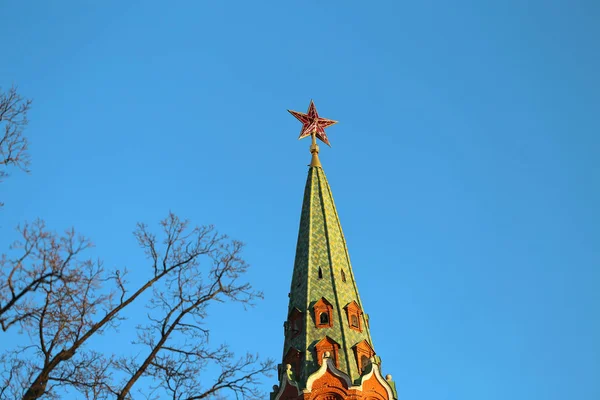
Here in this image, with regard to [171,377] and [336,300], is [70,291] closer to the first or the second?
[171,377]

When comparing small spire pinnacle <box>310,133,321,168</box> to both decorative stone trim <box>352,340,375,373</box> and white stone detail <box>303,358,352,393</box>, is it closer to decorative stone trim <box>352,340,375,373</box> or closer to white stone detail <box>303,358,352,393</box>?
decorative stone trim <box>352,340,375,373</box>

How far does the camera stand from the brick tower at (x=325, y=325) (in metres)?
32.5

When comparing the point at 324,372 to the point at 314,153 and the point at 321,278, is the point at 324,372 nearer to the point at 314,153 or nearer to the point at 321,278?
the point at 321,278

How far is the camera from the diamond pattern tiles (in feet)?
112

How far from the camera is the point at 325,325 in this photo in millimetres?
35094

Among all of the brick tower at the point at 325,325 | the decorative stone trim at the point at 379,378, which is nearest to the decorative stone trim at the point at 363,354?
the brick tower at the point at 325,325

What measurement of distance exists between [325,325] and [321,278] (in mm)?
2776

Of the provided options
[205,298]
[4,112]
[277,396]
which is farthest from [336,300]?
[4,112]

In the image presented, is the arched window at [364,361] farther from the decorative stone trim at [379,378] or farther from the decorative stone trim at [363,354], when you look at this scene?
the decorative stone trim at [379,378]

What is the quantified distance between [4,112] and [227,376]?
22.5 ft

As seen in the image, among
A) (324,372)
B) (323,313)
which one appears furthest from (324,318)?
(324,372)

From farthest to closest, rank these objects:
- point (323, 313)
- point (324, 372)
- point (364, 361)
Answer: point (323, 313)
point (364, 361)
point (324, 372)

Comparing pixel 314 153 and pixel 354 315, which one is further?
pixel 314 153

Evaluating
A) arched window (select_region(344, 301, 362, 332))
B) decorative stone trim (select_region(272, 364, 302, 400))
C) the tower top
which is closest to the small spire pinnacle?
the tower top
